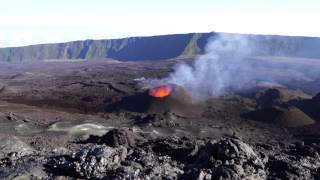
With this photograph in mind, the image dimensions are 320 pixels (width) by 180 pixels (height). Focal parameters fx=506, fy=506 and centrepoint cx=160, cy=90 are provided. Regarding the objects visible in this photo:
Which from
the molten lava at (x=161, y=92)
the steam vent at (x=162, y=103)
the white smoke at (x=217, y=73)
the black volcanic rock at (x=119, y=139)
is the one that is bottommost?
the white smoke at (x=217, y=73)

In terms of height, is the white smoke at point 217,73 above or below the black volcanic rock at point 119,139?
below

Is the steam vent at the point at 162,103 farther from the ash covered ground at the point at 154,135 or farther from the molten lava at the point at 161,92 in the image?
the ash covered ground at the point at 154,135

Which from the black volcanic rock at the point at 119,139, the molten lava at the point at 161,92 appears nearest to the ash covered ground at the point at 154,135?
the black volcanic rock at the point at 119,139

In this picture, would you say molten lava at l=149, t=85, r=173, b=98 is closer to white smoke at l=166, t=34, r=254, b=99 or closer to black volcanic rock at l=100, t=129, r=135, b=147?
white smoke at l=166, t=34, r=254, b=99

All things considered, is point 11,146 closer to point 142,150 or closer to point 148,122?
point 142,150

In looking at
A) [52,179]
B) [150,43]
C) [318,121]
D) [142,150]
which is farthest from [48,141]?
[150,43]

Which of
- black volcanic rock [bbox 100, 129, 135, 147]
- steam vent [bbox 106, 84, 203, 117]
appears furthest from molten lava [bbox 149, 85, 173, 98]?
black volcanic rock [bbox 100, 129, 135, 147]

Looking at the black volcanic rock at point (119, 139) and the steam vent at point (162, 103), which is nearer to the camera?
the black volcanic rock at point (119, 139)
